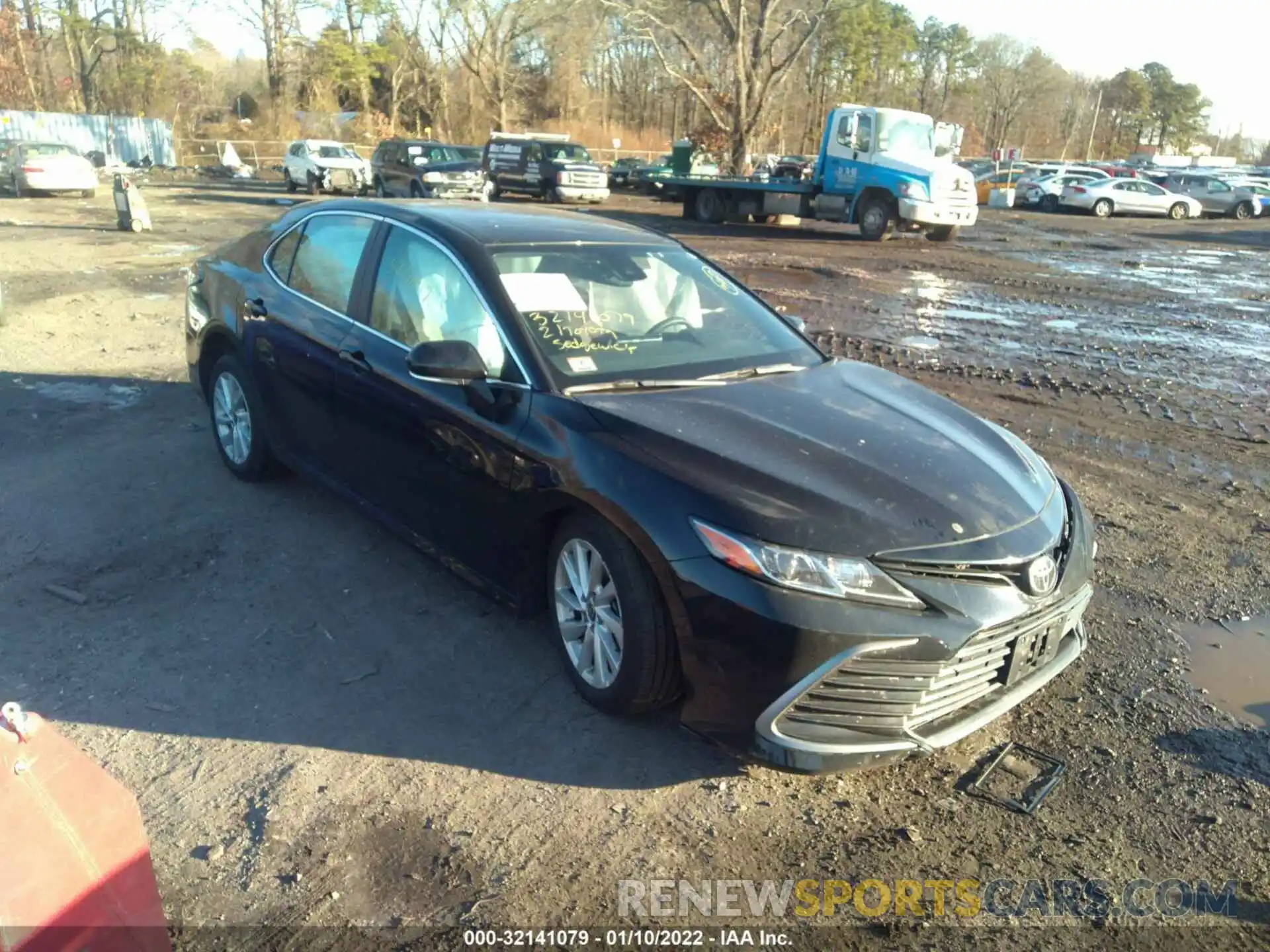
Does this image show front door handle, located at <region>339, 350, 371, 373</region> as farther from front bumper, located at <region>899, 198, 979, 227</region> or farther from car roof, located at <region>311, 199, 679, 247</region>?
front bumper, located at <region>899, 198, 979, 227</region>

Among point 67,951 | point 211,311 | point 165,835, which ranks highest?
point 211,311

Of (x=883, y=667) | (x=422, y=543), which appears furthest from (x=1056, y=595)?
(x=422, y=543)

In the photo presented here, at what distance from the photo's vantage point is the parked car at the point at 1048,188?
3806 centimetres

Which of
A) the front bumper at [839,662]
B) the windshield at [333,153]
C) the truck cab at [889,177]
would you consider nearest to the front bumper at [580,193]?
the windshield at [333,153]

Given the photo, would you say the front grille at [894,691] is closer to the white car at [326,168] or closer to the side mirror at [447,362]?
the side mirror at [447,362]

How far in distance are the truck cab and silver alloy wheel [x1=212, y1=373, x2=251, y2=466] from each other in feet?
62.6

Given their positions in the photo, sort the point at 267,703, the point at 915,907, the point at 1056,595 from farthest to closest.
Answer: the point at 267,703 < the point at 1056,595 < the point at 915,907

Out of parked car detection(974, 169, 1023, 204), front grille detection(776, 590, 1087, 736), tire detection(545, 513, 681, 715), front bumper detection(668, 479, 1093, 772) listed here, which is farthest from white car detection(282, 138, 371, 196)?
front grille detection(776, 590, 1087, 736)

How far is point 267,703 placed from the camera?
11.8 feet

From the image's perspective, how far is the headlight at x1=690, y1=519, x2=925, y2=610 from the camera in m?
2.92

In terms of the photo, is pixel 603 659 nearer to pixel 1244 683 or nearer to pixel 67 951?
pixel 67 951

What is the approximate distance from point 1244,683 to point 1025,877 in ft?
5.57

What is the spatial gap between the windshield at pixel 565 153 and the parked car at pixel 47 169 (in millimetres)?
13580

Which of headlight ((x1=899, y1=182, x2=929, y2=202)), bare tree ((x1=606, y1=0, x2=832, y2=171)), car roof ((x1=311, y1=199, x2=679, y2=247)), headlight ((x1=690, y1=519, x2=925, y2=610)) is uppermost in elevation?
bare tree ((x1=606, y1=0, x2=832, y2=171))
